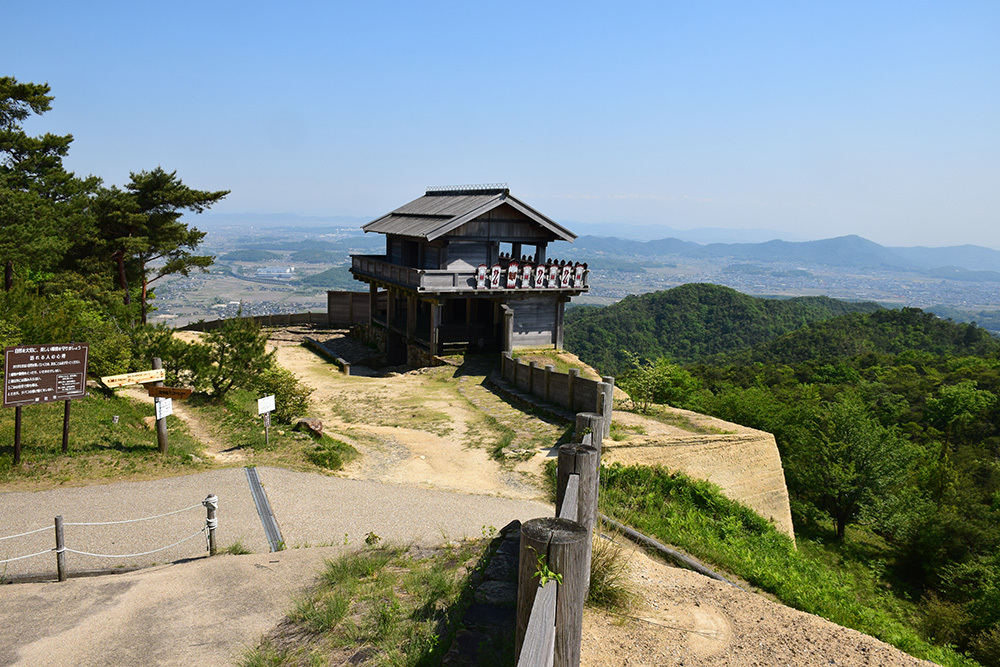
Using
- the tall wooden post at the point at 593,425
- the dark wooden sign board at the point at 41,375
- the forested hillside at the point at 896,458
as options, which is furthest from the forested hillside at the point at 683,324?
the tall wooden post at the point at 593,425

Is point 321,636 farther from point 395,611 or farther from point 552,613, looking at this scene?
point 552,613

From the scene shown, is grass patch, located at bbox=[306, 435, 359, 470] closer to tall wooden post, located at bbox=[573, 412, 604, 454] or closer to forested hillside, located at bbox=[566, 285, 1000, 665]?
tall wooden post, located at bbox=[573, 412, 604, 454]

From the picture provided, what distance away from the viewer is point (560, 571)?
362cm

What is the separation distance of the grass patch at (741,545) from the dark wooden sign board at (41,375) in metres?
10.4

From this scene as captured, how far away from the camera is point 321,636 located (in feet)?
20.2

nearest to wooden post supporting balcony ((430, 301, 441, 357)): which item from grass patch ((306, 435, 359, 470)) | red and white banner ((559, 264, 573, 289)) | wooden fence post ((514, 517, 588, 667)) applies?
red and white banner ((559, 264, 573, 289))

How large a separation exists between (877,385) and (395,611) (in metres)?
60.1

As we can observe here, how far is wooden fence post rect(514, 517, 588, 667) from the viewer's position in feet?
11.8

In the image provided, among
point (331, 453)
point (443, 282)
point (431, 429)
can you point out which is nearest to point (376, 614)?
point (331, 453)

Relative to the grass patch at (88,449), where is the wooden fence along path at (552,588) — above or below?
above

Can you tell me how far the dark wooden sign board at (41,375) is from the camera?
11117 millimetres

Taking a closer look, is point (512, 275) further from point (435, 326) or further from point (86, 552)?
point (86, 552)

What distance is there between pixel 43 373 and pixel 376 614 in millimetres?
9244

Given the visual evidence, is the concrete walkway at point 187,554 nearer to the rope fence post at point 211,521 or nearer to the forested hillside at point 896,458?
the rope fence post at point 211,521
